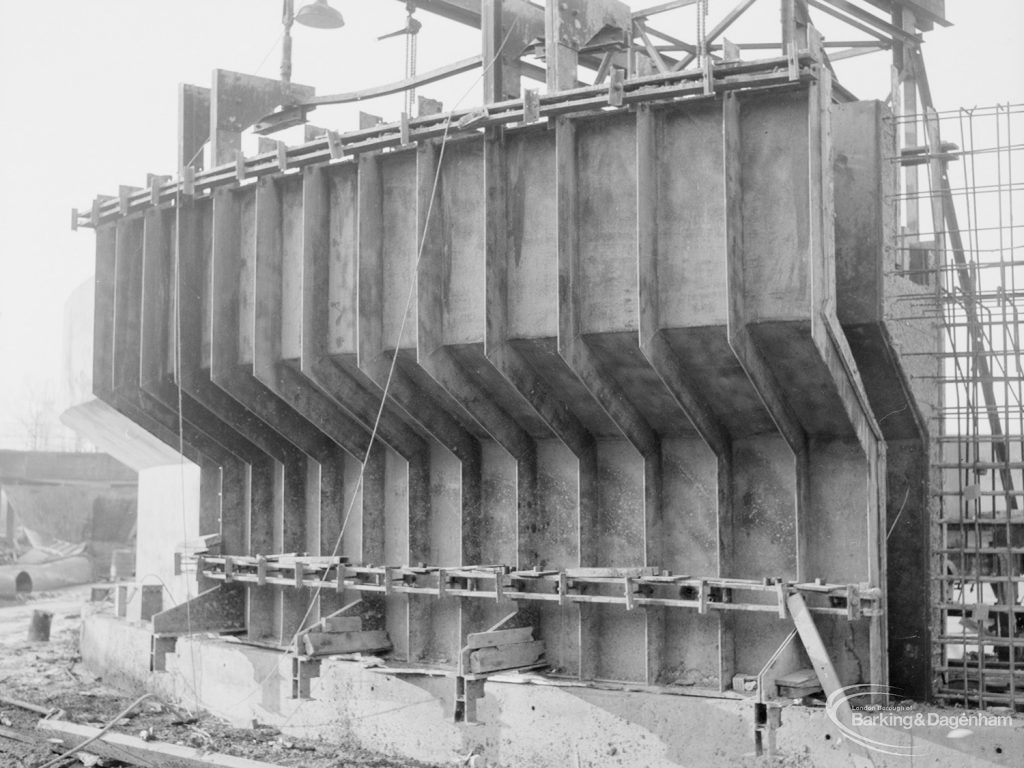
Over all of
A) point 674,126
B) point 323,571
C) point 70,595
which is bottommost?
point 70,595

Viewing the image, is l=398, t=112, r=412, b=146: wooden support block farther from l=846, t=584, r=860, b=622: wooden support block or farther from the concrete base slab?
l=846, t=584, r=860, b=622: wooden support block

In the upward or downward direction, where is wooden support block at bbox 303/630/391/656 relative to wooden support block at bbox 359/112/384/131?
downward

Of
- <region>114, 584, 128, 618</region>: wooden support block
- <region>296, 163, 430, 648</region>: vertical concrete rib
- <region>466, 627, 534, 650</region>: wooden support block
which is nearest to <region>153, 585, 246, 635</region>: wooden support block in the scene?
<region>296, 163, 430, 648</region>: vertical concrete rib

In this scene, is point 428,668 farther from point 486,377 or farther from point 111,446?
point 111,446

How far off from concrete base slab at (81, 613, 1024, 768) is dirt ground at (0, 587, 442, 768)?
221mm

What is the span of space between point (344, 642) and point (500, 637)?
1.91m

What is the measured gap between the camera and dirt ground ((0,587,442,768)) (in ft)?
34.1

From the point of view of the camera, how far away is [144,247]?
511 inches

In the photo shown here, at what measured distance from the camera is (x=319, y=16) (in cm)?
1329

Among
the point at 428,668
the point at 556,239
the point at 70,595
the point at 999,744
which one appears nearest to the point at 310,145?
the point at 556,239

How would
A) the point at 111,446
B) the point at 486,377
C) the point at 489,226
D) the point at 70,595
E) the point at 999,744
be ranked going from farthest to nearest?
1. the point at 70,595
2. the point at 111,446
3. the point at 486,377
4. the point at 489,226
5. the point at 999,744

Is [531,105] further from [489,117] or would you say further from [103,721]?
[103,721]

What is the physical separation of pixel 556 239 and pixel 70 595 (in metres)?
20.9

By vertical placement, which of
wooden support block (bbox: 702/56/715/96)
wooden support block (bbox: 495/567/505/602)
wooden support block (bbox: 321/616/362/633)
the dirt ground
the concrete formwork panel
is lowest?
the dirt ground
